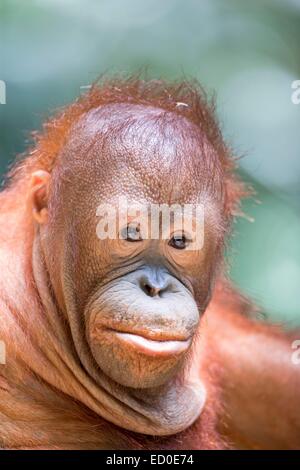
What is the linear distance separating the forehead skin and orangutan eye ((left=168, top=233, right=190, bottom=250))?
3.8 inches

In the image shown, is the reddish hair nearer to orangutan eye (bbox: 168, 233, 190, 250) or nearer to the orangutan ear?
the orangutan ear

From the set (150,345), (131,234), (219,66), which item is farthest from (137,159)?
(219,66)

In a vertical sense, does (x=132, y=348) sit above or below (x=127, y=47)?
below

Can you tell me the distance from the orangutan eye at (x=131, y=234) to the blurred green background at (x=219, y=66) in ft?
8.03

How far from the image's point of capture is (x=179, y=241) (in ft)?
7.56

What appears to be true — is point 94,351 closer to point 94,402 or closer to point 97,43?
point 94,402

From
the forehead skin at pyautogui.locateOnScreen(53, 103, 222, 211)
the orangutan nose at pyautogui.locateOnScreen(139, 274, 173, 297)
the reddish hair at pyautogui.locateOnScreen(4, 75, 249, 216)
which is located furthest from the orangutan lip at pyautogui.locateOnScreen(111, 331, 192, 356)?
the reddish hair at pyautogui.locateOnScreen(4, 75, 249, 216)

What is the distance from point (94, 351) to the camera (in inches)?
87.6

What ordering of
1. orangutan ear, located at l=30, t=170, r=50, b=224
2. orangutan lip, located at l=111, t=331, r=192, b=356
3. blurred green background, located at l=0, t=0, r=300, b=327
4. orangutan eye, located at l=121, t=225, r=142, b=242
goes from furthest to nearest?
1. blurred green background, located at l=0, t=0, r=300, b=327
2. orangutan ear, located at l=30, t=170, r=50, b=224
3. orangutan eye, located at l=121, t=225, r=142, b=242
4. orangutan lip, located at l=111, t=331, r=192, b=356

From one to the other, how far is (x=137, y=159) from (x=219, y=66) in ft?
10.9

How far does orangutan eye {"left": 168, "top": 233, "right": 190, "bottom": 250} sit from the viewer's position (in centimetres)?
229

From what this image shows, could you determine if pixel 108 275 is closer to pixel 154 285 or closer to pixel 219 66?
pixel 154 285

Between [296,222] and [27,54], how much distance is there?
6.44 ft
